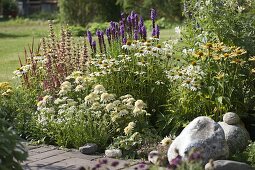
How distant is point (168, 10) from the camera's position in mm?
26328

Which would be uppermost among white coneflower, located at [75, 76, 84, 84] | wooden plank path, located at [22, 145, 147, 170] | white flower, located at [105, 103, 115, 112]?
white coneflower, located at [75, 76, 84, 84]

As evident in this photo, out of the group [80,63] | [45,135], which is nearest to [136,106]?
[45,135]

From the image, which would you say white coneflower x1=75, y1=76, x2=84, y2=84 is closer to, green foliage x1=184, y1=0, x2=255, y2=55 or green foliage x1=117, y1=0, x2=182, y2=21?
green foliage x1=184, y1=0, x2=255, y2=55

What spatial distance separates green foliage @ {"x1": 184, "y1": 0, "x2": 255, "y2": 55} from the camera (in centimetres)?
613

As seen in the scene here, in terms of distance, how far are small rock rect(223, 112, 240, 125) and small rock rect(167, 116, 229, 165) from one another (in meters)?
0.40

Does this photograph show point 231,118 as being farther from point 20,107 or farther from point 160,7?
point 160,7

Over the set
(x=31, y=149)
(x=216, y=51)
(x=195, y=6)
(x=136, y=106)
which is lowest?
(x=31, y=149)

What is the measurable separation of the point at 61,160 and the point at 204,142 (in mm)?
1471

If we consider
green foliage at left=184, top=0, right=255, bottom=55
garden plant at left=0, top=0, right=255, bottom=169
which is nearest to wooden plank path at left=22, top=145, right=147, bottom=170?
garden plant at left=0, top=0, right=255, bottom=169

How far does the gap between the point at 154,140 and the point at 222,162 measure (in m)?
1.17

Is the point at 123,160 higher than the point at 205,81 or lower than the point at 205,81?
lower

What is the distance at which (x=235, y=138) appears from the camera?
5336 mm

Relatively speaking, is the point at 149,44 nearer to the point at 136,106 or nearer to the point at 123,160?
the point at 136,106

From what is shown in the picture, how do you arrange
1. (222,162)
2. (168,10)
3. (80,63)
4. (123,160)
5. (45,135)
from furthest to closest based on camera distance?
(168,10), (80,63), (45,135), (123,160), (222,162)
